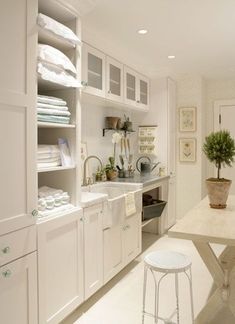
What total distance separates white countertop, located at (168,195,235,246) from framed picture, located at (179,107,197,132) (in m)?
2.83

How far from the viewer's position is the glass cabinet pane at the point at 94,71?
9.66 feet

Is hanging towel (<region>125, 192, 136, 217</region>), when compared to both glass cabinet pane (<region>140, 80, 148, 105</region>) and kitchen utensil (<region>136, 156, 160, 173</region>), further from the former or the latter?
glass cabinet pane (<region>140, 80, 148, 105</region>)

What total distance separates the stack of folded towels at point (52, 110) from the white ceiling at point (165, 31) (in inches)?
36.1

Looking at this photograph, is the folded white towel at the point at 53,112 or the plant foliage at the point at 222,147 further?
the plant foliage at the point at 222,147

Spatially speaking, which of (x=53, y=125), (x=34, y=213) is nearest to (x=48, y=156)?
(x=53, y=125)

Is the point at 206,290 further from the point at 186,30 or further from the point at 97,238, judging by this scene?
the point at 186,30

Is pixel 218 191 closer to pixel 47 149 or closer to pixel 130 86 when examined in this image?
pixel 47 149

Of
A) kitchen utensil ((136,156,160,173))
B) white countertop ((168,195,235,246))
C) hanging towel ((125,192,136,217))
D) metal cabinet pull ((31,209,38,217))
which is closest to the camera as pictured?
white countertop ((168,195,235,246))

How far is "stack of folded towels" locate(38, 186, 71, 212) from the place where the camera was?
2062 millimetres

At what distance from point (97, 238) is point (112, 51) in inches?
83.4

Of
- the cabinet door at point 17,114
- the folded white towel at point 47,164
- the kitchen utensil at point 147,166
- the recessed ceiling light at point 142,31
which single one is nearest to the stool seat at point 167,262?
the cabinet door at point 17,114

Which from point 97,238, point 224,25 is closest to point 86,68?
point 224,25

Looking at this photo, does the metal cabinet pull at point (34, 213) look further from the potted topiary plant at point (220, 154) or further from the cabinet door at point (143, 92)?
the cabinet door at point (143, 92)

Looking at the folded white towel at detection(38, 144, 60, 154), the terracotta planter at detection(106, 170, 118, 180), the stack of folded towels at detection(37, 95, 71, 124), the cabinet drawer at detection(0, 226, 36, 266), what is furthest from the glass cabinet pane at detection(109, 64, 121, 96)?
the cabinet drawer at detection(0, 226, 36, 266)
